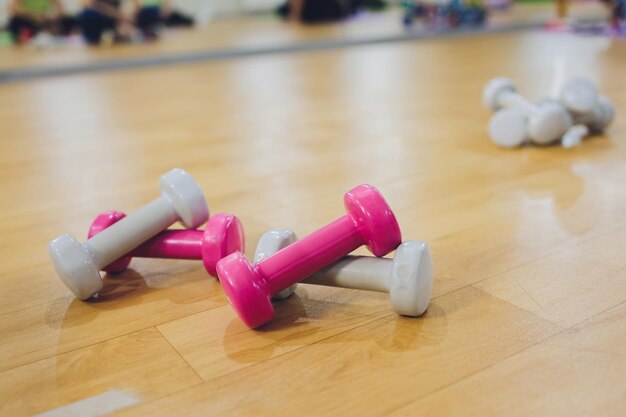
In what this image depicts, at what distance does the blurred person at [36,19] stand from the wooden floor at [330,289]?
344 cm

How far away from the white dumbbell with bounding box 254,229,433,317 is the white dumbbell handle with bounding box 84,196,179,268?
17 centimetres

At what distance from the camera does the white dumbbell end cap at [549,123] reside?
55.8 inches

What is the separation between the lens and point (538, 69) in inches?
106

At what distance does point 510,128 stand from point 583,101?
0.52 feet

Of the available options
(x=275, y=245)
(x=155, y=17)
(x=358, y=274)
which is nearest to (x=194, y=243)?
(x=275, y=245)

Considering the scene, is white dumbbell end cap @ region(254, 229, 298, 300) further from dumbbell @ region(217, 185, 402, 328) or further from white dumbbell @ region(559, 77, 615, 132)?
white dumbbell @ region(559, 77, 615, 132)

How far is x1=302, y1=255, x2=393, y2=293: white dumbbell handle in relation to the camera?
2.54 ft

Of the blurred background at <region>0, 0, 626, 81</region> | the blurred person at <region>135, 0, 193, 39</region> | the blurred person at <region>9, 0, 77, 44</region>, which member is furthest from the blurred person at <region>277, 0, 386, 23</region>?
the blurred person at <region>9, 0, 77, 44</region>

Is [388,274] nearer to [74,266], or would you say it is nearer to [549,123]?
[74,266]

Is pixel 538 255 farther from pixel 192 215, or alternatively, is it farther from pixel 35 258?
pixel 35 258

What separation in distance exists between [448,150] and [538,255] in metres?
0.61

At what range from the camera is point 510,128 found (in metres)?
1.47

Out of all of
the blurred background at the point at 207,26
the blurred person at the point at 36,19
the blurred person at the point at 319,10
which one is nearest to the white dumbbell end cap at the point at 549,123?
the blurred background at the point at 207,26

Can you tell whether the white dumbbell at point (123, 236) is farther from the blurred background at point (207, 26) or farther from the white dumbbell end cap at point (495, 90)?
the blurred background at point (207, 26)
